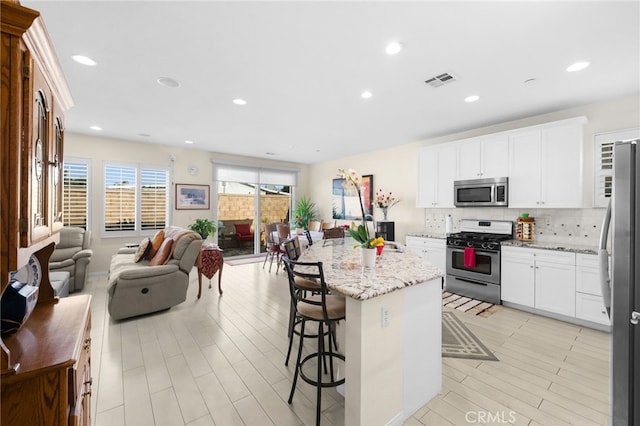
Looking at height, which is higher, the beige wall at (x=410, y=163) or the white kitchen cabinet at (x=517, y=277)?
the beige wall at (x=410, y=163)

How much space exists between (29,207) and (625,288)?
2493mm

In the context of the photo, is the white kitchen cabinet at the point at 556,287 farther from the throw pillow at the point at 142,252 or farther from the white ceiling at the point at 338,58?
the throw pillow at the point at 142,252

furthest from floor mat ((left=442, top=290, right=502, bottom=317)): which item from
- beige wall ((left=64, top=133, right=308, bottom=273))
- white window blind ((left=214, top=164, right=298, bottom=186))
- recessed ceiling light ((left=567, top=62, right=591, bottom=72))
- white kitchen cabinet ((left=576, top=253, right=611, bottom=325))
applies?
beige wall ((left=64, top=133, right=308, bottom=273))

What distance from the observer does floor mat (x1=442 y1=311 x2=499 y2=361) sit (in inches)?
98.3

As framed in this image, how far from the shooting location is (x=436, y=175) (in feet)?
15.3

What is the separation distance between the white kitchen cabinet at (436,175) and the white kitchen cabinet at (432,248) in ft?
2.05

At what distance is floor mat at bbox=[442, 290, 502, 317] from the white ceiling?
105 inches

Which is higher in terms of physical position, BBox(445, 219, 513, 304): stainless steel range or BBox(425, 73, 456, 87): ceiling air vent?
BBox(425, 73, 456, 87): ceiling air vent

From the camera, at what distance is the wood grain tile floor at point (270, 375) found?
178 centimetres

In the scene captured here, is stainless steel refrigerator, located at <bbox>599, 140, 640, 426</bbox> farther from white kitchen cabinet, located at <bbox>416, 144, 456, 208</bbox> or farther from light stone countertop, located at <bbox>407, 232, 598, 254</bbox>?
white kitchen cabinet, located at <bbox>416, 144, 456, 208</bbox>

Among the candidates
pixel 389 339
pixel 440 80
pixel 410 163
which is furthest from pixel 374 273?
pixel 410 163

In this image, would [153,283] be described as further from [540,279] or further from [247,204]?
[540,279]

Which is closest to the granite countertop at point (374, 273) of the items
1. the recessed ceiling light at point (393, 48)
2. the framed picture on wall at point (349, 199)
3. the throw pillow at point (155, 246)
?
the recessed ceiling light at point (393, 48)

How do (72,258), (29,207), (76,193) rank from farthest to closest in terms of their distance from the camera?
(76,193), (72,258), (29,207)
